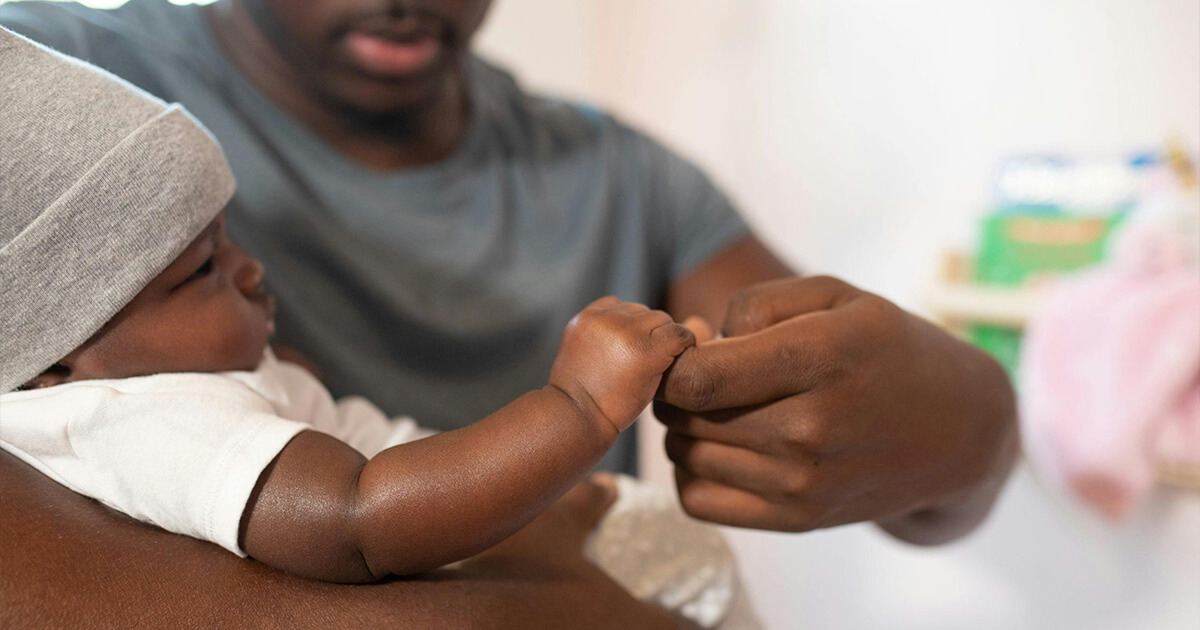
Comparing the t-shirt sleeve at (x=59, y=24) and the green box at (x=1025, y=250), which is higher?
the t-shirt sleeve at (x=59, y=24)

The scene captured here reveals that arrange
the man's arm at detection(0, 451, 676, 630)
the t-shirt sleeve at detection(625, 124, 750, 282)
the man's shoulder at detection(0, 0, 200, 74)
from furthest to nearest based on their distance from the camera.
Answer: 1. the t-shirt sleeve at detection(625, 124, 750, 282)
2. the man's shoulder at detection(0, 0, 200, 74)
3. the man's arm at detection(0, 451, 676, 630)

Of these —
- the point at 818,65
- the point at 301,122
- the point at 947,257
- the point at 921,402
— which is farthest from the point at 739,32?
the point at 921,402

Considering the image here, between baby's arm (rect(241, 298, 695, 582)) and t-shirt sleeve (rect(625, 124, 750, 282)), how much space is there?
0.56 meters

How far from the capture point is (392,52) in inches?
30.8

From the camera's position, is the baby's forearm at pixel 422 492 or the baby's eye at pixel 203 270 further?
the baby's eye at pixel 203 270

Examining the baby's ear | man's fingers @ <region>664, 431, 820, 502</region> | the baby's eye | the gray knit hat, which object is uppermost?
the gray knit hat

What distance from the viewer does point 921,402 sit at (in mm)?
590

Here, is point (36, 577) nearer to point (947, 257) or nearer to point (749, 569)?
point (947, 257)

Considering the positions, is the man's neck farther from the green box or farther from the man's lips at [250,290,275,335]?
the green box

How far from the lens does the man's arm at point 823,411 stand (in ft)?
1.69

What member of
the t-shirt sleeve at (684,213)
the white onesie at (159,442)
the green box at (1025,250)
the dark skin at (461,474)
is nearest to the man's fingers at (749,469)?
the dark skin at (461,474)

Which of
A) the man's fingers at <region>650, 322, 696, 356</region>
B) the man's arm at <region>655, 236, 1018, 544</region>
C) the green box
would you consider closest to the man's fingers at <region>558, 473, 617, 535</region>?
the man's arm at <region>655, 236, 1018, 544</region>

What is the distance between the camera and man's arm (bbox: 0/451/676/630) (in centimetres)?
44

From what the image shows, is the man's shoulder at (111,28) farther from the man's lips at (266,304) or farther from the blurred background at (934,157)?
the blurred background at (934,157)
